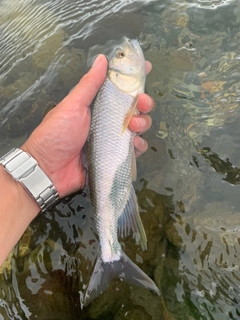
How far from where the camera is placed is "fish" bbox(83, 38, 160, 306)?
8.80ft

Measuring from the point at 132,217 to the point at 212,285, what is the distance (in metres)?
0.75

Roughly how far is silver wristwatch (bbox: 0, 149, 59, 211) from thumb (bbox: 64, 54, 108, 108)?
57cm

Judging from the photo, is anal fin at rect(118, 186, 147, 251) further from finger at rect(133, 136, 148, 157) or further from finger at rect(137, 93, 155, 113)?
finger at rect(137, 93, 155, 113)

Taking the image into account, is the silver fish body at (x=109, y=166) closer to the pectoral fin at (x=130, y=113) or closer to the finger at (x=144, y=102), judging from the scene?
the pectoral fin at (x=130, y=113)

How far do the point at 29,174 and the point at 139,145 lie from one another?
0.93 m

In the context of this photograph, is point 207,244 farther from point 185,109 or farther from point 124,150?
point 185,109

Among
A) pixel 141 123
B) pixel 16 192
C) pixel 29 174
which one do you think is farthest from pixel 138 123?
pixel 16 192

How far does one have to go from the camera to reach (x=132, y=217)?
2795 mm

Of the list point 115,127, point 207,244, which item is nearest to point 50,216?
point 115,127

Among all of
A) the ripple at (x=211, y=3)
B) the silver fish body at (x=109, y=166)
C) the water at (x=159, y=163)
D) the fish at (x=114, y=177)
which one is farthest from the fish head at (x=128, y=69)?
the ripple at (x=211, y=3)

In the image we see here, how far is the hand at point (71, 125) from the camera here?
9.58 feet

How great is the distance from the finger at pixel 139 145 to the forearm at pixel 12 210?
3.10ft

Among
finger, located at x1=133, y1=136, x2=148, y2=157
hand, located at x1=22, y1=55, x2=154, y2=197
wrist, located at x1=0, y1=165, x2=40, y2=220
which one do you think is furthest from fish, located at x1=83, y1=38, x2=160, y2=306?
wrist, located at x1=0, y1=165, x2=40, y2=220

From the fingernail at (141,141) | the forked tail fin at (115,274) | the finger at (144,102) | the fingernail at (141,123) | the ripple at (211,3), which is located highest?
the finger at (144,102)
